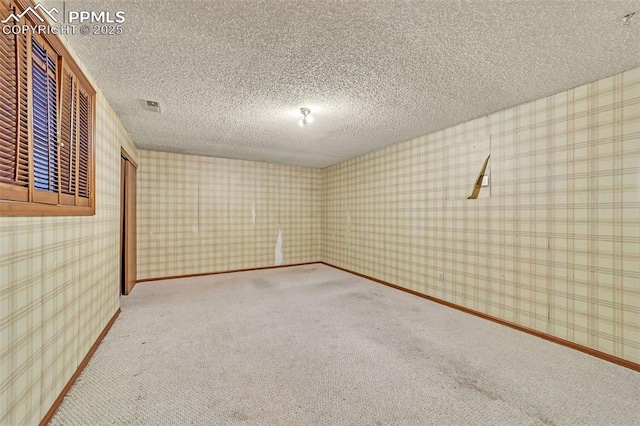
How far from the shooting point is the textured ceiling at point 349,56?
4.88 ft

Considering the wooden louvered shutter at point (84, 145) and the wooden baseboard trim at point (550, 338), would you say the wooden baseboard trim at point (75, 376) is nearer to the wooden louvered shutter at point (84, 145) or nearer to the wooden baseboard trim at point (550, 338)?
the wooden louvered shutter at point (84, 145)

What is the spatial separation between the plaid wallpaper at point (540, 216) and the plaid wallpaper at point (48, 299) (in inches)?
153

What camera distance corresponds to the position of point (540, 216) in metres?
2.66

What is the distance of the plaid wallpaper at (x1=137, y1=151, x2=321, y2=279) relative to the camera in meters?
4.73

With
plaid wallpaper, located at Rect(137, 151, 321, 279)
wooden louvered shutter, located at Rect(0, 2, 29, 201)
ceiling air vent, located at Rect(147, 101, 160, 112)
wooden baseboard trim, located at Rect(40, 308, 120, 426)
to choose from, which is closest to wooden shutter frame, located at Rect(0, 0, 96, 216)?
wooden louvered shutter, located at Rect(0, 2, 29, 201)

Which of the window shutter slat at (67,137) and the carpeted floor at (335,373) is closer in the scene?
the carpeted floor at (335,373)

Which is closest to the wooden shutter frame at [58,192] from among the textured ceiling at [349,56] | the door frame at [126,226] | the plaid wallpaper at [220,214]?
the textured ceiling at [349,56]

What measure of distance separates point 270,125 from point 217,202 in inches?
99.6

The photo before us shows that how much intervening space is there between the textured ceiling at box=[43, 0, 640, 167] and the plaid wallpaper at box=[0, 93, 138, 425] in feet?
2.76

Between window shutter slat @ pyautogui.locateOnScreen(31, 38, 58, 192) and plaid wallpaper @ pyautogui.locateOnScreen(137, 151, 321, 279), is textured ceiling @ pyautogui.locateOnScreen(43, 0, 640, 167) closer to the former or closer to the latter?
window shutter slat @ pyautogui.locateOnScreen(31, 38, 58, 192)

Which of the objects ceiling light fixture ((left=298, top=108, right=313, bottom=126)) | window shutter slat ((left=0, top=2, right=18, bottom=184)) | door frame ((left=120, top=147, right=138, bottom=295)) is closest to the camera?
window shutter slat ((left=0, top=2, right=18, bottom=184))

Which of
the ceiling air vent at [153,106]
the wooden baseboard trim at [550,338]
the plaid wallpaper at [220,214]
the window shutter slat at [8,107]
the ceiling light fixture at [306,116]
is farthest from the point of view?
the plaid wallpaper at [220,214]

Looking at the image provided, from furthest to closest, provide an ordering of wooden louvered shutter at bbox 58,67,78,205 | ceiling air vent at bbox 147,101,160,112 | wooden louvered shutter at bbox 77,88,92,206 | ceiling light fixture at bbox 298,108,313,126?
ceiling light fixture at bbox 298,108,313,126, ceiling air vent at bbox 147,101,160,112, wooden louvered shutter at bbox 77,88,92,206, wooden louvered shutter at bbox 58,67,78,205

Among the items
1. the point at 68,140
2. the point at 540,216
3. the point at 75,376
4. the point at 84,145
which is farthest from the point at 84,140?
the point at 540,216
